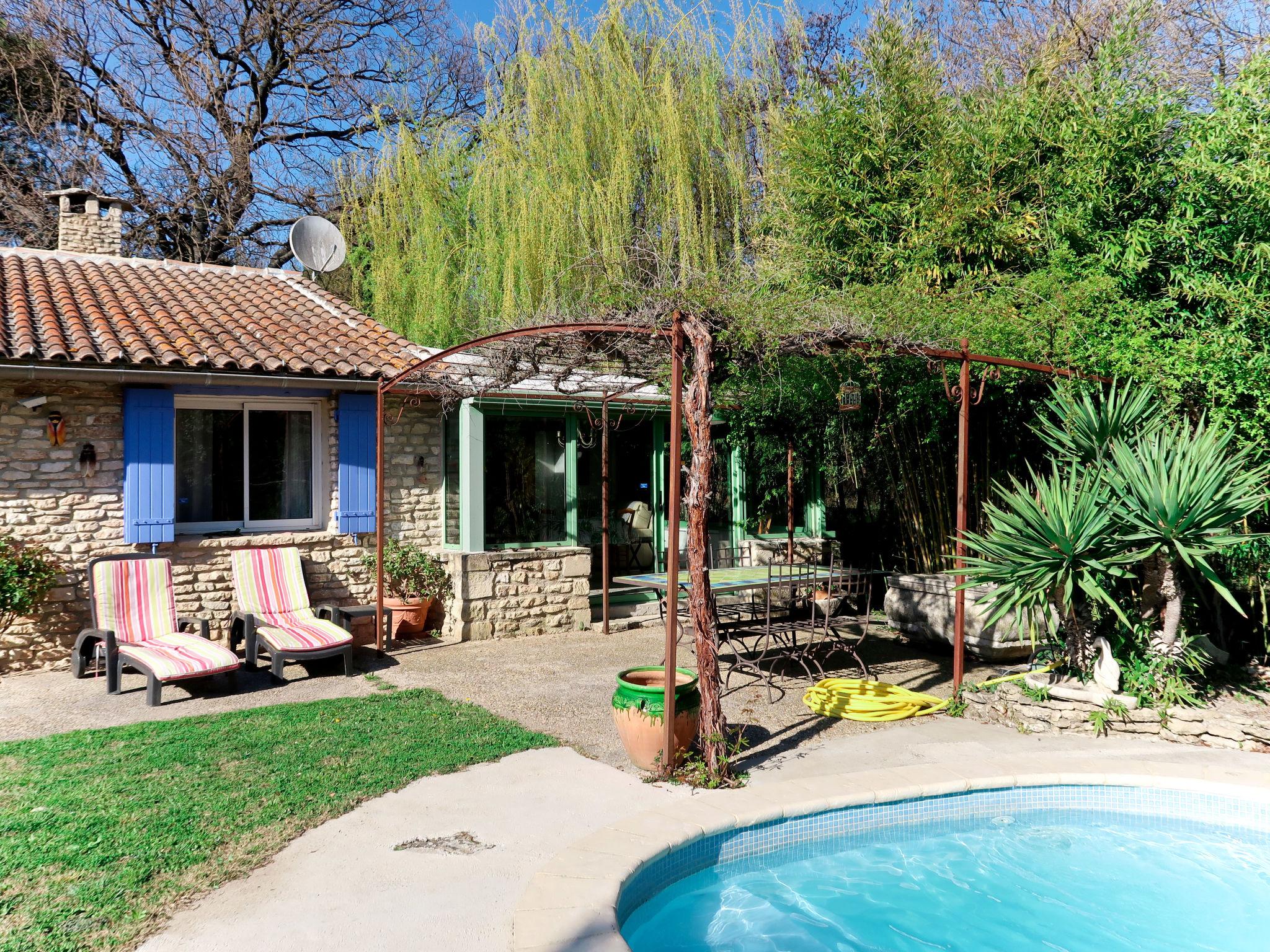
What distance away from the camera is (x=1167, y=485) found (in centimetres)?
657

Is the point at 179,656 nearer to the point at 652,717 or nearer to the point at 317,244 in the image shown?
the point at 652,717

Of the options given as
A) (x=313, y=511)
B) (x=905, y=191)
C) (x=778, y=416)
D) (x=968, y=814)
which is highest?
(x=905, y=191)

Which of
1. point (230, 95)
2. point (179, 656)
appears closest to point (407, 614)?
point (179, 656)

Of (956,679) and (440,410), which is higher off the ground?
(440,410)

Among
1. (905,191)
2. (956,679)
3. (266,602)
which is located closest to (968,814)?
(956,679)

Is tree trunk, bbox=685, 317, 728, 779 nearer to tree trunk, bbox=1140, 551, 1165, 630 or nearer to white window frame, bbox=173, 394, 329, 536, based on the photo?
tree trunk, bbox=1140, 551, 1165, 630

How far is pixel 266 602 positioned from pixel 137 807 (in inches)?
162

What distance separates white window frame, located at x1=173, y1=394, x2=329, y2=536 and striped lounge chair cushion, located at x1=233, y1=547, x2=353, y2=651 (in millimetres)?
610

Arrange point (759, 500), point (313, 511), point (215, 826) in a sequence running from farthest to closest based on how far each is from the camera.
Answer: point (759, 500) → point (313, 511) → point (215, 826)

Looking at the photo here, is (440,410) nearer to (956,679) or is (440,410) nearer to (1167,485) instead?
(956,679)

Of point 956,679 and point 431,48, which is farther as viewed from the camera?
point 431,48

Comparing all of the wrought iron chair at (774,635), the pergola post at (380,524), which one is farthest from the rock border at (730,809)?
the pergola post at (380,524)

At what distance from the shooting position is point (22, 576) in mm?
8062

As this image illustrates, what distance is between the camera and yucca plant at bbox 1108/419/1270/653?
651 cm
